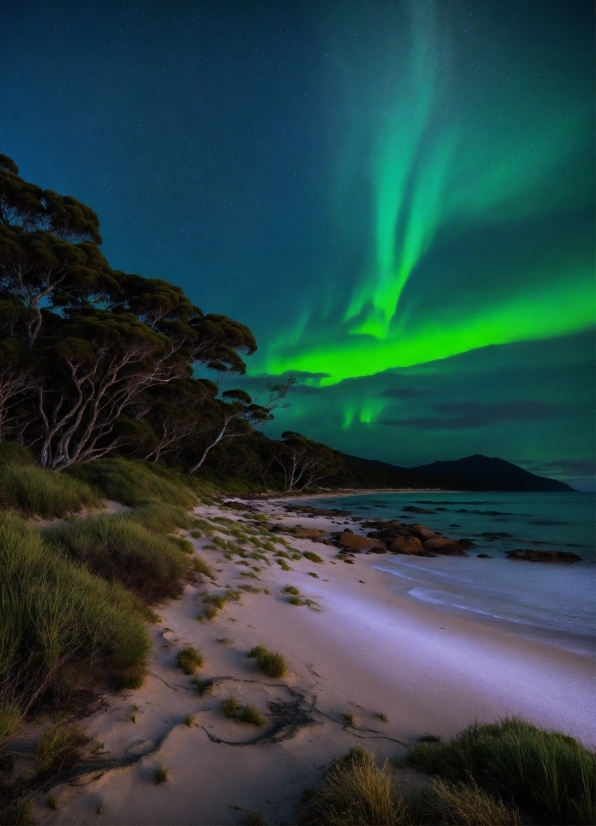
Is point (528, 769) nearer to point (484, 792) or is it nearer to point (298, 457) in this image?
point (484, 792)

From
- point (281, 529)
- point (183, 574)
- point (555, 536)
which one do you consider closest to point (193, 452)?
point (281, 529)

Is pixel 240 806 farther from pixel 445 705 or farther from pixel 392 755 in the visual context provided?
pixel 445 705

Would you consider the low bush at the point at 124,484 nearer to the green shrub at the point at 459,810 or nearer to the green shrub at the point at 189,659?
the green shrub at the point at 189,659

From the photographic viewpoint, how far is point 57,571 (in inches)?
178

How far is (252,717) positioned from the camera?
3781mm

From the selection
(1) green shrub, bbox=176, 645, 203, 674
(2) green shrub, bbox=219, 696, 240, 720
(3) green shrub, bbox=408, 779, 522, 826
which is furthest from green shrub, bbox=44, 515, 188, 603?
(3) green shrub, bbox=408, 779, 522, 826

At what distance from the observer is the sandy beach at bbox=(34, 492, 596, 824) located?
2852 mm

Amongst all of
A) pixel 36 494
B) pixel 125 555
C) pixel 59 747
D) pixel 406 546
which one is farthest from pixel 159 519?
pixel 406 546

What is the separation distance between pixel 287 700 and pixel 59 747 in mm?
2242

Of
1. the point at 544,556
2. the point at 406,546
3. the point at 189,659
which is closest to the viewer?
the point at 189,659

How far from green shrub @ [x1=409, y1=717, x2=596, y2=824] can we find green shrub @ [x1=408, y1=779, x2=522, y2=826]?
19 centimetres

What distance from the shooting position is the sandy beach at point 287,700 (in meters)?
2.85

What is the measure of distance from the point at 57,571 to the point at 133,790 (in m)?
2.47

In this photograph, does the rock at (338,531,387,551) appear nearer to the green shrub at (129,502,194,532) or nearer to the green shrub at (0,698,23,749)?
the green shrub at (129,502,194,532)
